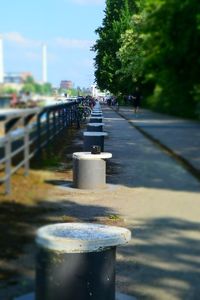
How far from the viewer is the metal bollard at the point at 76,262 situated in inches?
54.8

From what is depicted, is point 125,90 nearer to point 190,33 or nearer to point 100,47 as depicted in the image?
point 100,47

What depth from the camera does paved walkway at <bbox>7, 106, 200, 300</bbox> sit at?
2.68 meters

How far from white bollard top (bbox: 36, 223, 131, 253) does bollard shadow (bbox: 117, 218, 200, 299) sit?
117 centimetres

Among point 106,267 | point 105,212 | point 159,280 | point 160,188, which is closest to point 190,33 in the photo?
point 106,267

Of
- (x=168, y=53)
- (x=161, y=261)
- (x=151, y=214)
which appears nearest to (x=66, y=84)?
(x=168, y=53)

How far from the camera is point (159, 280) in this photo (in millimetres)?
2869

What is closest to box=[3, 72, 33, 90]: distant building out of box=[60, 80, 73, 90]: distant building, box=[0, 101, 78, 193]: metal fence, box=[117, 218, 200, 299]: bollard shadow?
box=[0, 101, 78, 193]: metal fence

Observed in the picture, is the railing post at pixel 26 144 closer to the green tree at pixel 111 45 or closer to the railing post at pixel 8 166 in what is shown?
the railing post at pixel 8 166

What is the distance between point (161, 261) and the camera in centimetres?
318

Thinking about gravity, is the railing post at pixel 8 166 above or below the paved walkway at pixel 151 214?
above

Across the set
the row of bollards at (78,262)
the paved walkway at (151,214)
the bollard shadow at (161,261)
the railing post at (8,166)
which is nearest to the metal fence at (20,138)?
the railing post at (8,166)

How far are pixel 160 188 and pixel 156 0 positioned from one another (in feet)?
15.0

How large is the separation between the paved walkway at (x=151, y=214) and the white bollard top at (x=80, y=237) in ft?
0.33

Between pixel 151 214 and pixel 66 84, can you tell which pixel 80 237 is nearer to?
pixel 66 84
